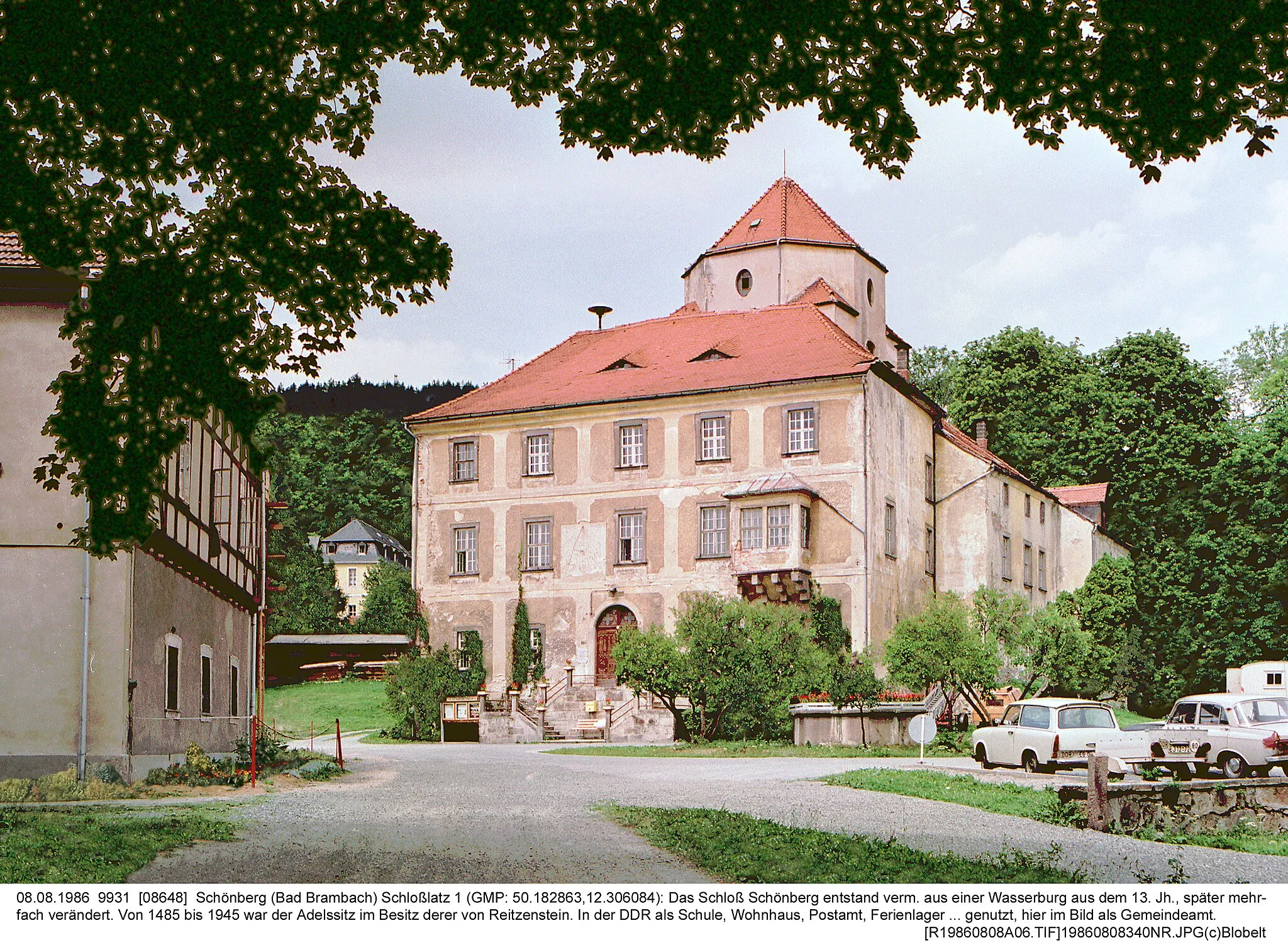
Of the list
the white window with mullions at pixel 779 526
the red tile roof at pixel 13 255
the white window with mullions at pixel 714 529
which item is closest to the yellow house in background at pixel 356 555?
the red tile roof at pixel 13 255

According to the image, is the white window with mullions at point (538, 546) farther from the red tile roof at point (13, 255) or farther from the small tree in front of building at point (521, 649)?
the red tile roof at point (13, 255)

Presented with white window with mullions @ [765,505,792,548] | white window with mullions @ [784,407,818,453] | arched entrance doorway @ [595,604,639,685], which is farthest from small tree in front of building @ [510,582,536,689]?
white window with mullions @ [784,407,818,453]

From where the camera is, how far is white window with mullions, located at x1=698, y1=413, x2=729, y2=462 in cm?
2516

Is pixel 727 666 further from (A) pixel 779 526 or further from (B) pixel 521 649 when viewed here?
(A) pixel 779 526

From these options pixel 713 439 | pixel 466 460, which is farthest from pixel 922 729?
pixel 713 439

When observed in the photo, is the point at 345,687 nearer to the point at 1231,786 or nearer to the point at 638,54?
the point at 638,54

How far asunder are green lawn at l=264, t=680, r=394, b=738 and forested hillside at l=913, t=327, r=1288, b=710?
6705 mm

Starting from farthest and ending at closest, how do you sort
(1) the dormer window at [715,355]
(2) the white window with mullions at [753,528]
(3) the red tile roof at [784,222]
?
(2) the white window with mullions at [753,528] → (1) the dormer window at [715,355] → (3) the red tile roof at [784,222]

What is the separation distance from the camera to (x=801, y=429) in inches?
1011

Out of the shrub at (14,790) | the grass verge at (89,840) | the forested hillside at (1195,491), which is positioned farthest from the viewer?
the forested hillside at (1195,491)

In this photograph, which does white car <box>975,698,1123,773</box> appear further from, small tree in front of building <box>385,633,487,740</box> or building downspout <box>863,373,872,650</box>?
building downspout <box>863,373,872,650</box>

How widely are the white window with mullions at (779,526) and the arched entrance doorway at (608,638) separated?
3.78 metres

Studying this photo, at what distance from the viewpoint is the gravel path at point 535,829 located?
28.6ft

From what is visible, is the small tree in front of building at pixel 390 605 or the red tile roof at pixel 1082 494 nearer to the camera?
the small tree in front of building at pixel 390 605
